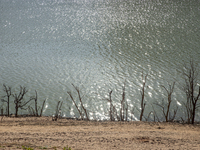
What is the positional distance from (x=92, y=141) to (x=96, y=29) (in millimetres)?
16680

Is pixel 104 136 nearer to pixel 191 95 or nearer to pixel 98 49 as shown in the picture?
pixel 191 95

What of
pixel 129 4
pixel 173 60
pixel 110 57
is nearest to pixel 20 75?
pixel 110 57

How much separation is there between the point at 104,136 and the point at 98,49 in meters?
11.8

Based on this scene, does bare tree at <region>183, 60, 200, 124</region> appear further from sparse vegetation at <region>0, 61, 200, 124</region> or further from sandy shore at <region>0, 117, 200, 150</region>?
sandy shore at <region>0, 117, 200, 150</region>

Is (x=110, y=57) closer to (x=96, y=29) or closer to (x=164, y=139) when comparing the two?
(x=96, y=29)

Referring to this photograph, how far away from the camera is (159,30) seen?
1889 cm

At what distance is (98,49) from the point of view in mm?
15977

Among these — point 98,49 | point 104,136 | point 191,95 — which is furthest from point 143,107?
point 98,49

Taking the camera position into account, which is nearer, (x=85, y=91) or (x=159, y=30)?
(x=85, y=91)

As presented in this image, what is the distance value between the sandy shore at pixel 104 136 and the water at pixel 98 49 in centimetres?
316

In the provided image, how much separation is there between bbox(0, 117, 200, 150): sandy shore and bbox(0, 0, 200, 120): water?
316cm

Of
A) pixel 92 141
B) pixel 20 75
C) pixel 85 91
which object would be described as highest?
pixel 20 75

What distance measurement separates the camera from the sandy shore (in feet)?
13.2

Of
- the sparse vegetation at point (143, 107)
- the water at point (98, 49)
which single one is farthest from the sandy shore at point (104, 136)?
the water at point (98, 49)
